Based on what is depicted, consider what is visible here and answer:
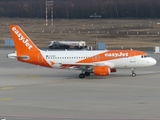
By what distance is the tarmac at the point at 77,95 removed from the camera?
1315 inches

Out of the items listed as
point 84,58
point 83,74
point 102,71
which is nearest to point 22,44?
point 84,58

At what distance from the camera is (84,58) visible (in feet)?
180

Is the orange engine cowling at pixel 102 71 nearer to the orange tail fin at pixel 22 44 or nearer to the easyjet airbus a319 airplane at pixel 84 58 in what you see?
the easyjet airbus a319 airplane at pixel 84 58

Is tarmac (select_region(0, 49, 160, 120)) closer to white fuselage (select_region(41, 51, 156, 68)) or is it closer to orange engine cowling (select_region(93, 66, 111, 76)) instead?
orange engine cowling (select_region(93, 66, 111, 76))

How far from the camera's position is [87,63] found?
54.6 metres

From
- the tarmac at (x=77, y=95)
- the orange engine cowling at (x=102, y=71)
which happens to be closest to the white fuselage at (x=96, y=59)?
the tarmac at (x=77, y=95)

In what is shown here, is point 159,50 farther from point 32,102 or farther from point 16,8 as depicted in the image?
point 16,8

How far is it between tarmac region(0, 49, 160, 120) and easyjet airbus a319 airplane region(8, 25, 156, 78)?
142cm

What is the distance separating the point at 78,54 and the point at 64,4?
13919 cm

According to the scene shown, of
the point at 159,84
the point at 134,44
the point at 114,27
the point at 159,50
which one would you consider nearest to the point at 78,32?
the point at 114,27

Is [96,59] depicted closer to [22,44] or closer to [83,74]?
[83,74]

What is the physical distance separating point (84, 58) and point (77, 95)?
13214mm

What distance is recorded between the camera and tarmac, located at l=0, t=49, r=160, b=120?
110ft

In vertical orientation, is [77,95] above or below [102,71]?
below
